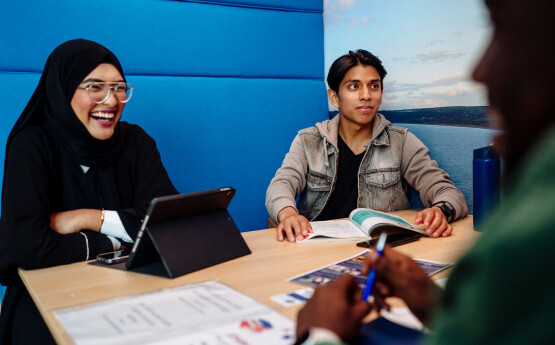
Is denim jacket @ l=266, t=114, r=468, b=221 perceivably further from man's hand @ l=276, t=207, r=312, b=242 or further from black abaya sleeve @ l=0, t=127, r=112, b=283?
black abaya sleeve @ l=0, t=127, r=112, b=283

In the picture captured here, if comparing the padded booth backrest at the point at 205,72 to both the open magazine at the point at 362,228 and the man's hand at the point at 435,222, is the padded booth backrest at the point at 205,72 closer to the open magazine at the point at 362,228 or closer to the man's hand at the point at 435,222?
the open magazine at the point at 362,228

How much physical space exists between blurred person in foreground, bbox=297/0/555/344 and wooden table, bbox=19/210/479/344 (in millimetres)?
482

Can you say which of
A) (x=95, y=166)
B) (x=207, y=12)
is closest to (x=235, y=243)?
(x=95, y=166)

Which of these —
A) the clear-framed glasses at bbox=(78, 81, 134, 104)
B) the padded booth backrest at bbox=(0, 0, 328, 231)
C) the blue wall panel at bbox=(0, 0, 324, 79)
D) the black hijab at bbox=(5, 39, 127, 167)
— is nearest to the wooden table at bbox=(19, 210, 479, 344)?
the black hijab at bbox=(5, 39, 127, 167)

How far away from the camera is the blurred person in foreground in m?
0.28

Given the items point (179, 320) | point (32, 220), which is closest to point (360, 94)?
point (32, 220)

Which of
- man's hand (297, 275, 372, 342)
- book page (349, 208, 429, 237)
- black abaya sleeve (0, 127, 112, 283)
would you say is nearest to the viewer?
man's hand (297, 275, 372, 342)

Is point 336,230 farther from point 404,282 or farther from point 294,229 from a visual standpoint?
point 404,282

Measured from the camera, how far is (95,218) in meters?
1.32

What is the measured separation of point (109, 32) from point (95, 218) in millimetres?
1068

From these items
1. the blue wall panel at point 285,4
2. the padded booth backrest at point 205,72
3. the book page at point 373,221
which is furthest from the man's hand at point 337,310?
the blue wall panel at point 285,4

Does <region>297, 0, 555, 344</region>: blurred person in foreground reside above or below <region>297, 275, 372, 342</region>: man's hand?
above

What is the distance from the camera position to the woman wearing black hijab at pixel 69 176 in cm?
117

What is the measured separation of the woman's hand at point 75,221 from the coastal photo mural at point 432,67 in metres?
1.38
